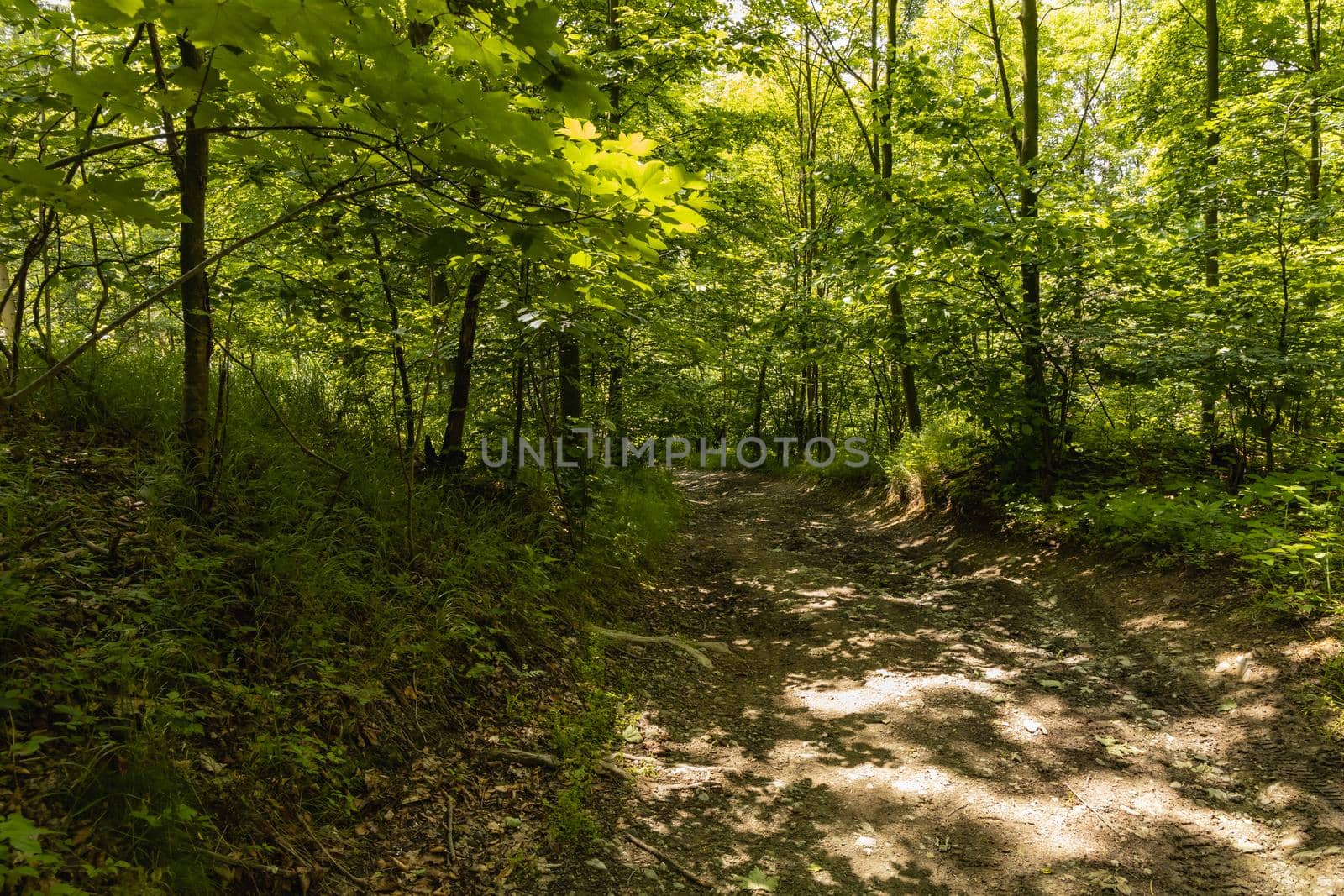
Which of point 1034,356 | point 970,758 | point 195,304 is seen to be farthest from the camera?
point 1034,356

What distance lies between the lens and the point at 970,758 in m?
4.14

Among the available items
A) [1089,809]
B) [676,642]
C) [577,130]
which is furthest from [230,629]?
[1089,809]

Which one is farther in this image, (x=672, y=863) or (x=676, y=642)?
(x=676, y=642)

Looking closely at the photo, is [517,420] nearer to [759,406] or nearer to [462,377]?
[462,377]

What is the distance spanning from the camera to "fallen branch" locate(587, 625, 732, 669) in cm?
585

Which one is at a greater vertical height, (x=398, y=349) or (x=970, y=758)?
(x=398, y=349)

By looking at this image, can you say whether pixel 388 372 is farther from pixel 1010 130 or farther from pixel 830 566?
pixel 1010 130

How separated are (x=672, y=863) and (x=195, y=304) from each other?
4062 millimetres

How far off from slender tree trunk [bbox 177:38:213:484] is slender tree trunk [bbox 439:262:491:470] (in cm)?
243

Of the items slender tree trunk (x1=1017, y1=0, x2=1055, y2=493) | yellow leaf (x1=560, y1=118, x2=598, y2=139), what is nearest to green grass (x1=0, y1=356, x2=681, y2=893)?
yellow leaf (x1=560, y1=118, x2=598, y2=139)

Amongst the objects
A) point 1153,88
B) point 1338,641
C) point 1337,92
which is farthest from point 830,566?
point 1153,88

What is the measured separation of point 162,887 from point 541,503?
5.04 meters

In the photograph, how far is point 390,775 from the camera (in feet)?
11.3

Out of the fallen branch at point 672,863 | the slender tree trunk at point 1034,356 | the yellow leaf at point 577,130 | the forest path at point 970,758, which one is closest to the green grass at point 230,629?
the fallen branch at point 672,863
